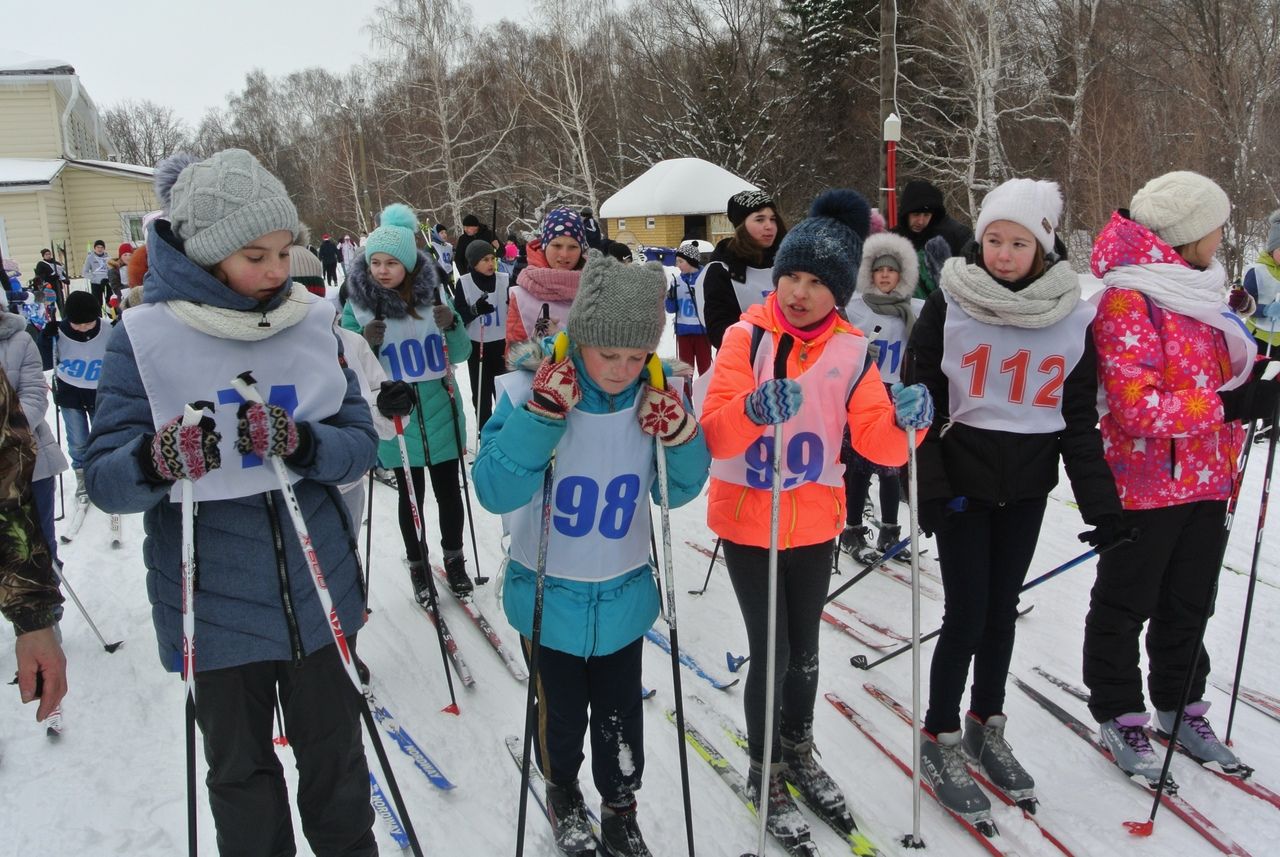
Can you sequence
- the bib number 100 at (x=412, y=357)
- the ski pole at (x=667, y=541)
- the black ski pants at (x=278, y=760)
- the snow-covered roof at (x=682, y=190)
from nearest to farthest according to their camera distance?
the black ski pants at (x=278, y=760) → the ski pole at (x=667, y=541) → the bib number 100 at (x=412, y=357) → the snow-covered roof at (x=682, y=190)

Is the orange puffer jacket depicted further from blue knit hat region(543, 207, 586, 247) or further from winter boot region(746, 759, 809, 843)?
blue knit hat region(543, 207, 586, 247)

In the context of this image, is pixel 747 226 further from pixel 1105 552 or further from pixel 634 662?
pixel 634 662

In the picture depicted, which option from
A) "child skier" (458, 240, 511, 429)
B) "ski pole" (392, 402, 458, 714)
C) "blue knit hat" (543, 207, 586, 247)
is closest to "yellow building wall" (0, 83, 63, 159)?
"child skier" (458, 240, 511, 429)

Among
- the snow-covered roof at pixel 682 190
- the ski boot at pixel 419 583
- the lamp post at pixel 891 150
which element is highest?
the snow-covered roof at pixel 682 190

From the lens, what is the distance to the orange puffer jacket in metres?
2.52

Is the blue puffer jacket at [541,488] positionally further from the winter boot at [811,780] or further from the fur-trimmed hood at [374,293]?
the fur-trimmed hood at [374,293]

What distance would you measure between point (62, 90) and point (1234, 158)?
34799mm

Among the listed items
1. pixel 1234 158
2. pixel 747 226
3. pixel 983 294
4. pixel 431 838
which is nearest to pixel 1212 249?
pixel 983 294

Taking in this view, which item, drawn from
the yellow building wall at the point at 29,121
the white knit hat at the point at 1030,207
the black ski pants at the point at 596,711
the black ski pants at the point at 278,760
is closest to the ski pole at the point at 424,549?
the black ski pants at the point at 596,711

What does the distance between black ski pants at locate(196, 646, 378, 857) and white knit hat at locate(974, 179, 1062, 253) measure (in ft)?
8.41

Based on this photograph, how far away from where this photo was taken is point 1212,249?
2.90 metres

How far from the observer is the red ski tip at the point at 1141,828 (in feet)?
8.93

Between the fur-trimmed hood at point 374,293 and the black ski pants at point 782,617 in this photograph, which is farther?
the fur-trimmed hood at point 374,293

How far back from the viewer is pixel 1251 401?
9.26 feet
